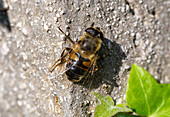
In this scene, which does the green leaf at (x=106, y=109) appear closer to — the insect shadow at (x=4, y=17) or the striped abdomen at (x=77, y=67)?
the striped abdomen at (x=77, y=67)

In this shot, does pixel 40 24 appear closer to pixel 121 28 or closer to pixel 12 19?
pixel 12 19

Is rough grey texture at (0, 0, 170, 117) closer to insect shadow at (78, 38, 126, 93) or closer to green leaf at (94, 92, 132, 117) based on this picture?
insect shadow at (78, 38, 126, 93)

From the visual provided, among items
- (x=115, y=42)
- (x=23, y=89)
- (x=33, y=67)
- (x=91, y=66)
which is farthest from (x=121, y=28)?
(x=23, y=89)

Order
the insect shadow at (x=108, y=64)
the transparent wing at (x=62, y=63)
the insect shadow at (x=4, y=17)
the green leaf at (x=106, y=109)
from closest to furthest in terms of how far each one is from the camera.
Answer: the green leaf at (x=106, y=109) < the transparent wing at (x=62, y=63) < the insect shadow at (x=108, y=64) < the insect shadow at (x=4, y=17)

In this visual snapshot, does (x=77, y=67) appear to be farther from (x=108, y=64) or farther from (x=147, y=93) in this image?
(x=147, y=93)

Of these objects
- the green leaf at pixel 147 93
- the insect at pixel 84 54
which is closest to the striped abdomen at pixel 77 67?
the insect at pixel 84 54
